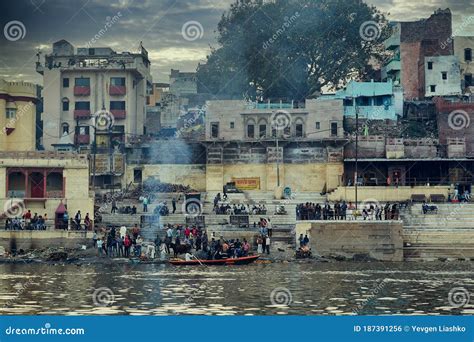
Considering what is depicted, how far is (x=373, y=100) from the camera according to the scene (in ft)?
232

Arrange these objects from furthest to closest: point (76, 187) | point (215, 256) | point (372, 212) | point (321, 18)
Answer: point (321, 18) → point (76, 187) → point (372, 212) → point (215, 256)

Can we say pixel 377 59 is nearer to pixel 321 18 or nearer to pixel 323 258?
pixel 321 18

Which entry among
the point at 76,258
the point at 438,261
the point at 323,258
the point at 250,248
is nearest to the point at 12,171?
the point at 76,258

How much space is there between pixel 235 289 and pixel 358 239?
16959 millimetres

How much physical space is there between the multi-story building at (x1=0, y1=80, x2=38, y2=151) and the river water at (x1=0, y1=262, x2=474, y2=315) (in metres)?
25.0

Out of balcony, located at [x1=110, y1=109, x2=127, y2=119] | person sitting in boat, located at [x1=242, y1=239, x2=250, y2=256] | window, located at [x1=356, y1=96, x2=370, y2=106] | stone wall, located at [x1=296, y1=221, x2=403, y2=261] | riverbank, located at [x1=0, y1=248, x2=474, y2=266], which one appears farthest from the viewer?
balcony, located at [x1=110, y1=109, x2=127, y2=119]

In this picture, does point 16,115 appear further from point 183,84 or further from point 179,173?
point 183,84

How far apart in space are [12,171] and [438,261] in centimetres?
2364

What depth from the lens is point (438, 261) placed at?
4547 centimetres

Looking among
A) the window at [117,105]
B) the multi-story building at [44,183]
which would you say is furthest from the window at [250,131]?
the multi-story building at [44,183]

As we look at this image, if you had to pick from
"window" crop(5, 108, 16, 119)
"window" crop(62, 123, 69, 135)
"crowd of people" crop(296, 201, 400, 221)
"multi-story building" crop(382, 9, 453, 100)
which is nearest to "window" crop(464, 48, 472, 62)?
"multi-story building" crop(382, 9, 453, 100)

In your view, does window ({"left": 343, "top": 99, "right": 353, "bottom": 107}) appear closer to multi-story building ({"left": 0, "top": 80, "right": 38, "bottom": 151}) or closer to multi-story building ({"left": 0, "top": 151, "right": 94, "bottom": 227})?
multi-story building ({"left": 0, "top": 80, "right": 38, "bottom": 151})

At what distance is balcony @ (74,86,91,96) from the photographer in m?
74.1

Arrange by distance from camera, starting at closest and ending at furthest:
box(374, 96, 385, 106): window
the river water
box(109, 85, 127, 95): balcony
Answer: the river water → box(374, 96, 385, 106): window → box(109, 85, 127, 95): balcony
